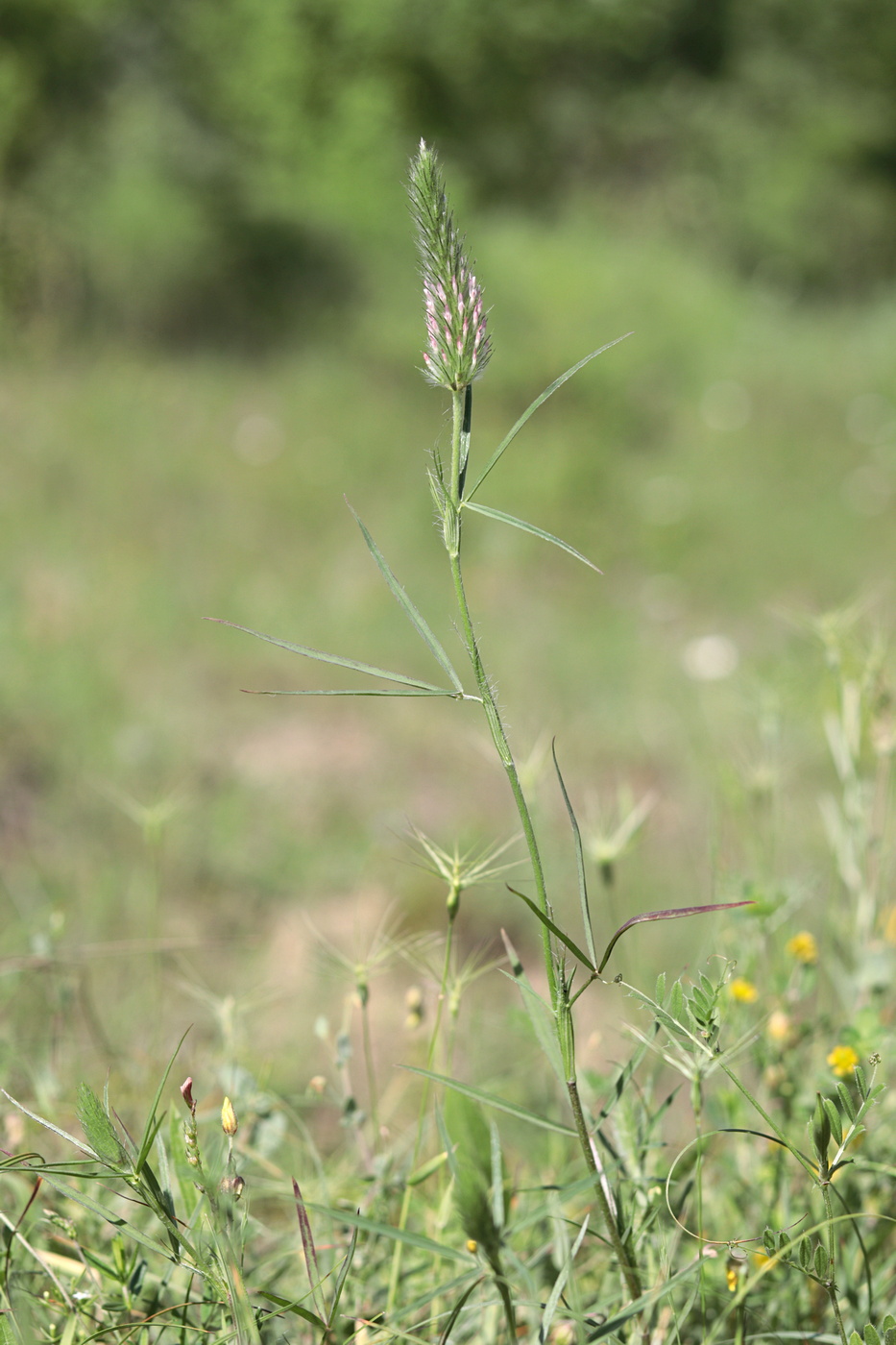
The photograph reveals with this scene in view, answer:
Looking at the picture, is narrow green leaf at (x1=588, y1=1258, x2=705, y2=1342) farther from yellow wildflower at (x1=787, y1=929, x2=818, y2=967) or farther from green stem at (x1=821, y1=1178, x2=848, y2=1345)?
yellow wildflower at (x1=787, y1=929, x2=818, y2=967)

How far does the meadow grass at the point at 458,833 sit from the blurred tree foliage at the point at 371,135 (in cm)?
67

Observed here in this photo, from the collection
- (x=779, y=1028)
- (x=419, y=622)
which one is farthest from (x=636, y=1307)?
(x=779, y=1028)

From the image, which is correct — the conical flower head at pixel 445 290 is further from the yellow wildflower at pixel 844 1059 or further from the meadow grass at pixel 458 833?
the yellow wildflower at pixel 844 1059

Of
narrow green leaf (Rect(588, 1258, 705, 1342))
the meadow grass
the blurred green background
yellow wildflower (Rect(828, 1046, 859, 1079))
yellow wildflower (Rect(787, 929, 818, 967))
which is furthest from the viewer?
the blurred green background

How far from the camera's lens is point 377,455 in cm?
458

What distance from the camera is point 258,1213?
0.83 meters

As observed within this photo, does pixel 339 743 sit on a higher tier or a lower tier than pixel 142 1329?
lower

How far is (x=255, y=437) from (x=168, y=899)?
2967mm

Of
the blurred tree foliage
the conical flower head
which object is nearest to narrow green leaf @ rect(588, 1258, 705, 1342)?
the conical flower head

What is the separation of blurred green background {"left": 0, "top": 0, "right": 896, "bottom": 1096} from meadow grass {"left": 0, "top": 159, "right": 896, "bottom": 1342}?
21 millimetres

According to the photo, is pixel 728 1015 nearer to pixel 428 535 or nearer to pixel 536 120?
pixel 428 535

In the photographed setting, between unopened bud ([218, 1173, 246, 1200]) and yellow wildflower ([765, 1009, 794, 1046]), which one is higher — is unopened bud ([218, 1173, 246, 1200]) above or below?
above

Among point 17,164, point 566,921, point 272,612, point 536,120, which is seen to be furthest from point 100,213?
point 566,921

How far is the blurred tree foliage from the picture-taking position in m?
5.29
